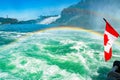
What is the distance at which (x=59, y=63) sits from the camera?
23984 millimetres

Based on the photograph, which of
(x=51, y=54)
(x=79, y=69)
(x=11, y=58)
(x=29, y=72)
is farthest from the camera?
(x=51, y=54)

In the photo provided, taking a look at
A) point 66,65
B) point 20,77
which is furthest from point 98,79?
point 20,77

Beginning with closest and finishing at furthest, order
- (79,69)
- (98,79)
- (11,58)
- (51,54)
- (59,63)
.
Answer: (98,79)
(79,69)
(59,63)
(11,58)
(51,54)

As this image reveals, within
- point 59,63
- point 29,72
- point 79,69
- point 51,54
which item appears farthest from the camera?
point 51,54

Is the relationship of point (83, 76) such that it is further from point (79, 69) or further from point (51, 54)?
point (51, 54)

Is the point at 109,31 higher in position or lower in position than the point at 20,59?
higher

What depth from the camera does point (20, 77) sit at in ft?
62.8

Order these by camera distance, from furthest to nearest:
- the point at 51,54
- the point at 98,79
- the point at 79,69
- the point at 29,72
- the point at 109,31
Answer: the point at 51,54, the point at 79,69, the point at 29,72, the point at 98,79, the point at 109,31

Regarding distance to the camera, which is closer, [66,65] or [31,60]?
[66,65]

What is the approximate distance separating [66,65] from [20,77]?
5.75 m

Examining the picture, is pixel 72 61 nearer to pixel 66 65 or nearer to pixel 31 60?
pixel 66 65

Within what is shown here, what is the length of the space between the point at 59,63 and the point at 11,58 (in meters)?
5.75

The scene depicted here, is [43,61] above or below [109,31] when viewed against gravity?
below

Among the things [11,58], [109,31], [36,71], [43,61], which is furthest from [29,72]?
[109,31]
